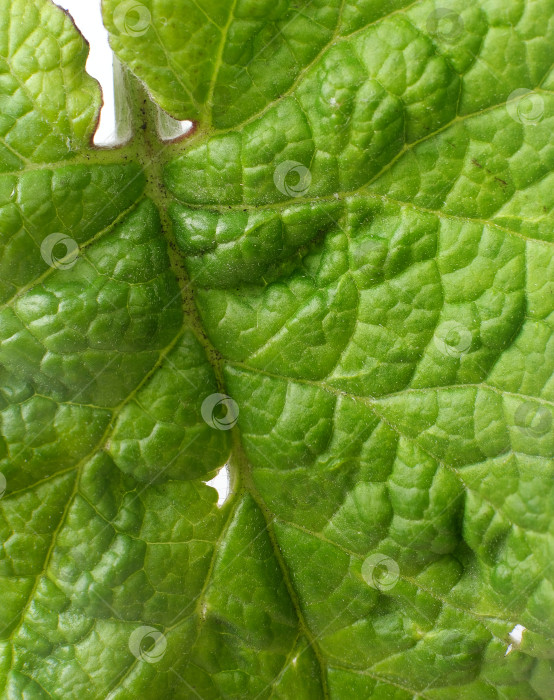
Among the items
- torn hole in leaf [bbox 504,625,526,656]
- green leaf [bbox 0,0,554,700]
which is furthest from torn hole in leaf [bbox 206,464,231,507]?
torn hole in leaf [bbox 504,625,526,656]

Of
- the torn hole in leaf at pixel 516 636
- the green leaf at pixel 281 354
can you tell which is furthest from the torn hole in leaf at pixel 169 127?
the torn hole in leaf at pixel 516 636

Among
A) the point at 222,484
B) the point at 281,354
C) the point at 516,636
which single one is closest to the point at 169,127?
the point at 281,354

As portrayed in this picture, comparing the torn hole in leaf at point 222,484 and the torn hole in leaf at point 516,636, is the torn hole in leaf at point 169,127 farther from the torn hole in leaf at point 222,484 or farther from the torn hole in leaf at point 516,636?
the torn hole in leaf at point 516,636

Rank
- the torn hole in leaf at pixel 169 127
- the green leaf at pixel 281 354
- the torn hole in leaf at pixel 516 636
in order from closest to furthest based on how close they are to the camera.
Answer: the green leaf at pixel 281 354, the torn hole in leaf at pixel 169 127, the torn hole in leaf at pixel 516 636

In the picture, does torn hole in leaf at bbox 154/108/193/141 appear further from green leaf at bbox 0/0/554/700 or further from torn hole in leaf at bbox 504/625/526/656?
torn hole in leaf at bbox 504/625/526/656

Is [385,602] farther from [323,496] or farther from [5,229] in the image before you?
[5,229]

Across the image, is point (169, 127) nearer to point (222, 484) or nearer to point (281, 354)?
point (281, 354)
